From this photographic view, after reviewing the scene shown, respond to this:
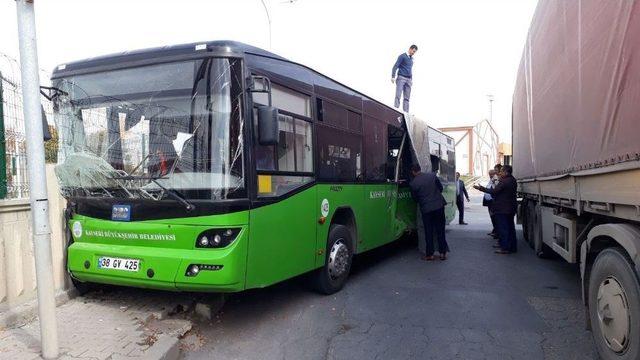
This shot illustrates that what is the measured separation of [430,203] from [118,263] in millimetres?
5535

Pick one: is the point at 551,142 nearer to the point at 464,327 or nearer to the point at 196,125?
the point at 464,327

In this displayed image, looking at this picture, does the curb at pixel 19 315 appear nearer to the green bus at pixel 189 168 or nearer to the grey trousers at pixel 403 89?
the green bus at pixel 189 168

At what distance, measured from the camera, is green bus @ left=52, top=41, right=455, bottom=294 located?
448cm

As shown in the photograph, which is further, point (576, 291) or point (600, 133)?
point (576, 291)

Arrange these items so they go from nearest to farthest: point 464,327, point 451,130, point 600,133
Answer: point 600,133
point 464,327
point 451,130

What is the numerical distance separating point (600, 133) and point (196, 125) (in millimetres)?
3380

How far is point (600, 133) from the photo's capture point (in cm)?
397

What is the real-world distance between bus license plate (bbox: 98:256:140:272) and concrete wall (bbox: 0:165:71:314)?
0.76 metres

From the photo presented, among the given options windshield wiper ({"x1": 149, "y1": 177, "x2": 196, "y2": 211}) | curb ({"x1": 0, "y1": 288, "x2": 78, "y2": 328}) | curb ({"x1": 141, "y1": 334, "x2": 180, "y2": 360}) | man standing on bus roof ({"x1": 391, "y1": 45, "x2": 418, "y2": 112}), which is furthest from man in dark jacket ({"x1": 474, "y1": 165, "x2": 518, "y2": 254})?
curb ({"x1": 0, "y1": 288, "x2": 78, "y2": 328})

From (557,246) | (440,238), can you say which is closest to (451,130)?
(440,238)

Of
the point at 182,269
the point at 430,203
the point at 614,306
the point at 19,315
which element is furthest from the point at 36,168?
the point at 430,203

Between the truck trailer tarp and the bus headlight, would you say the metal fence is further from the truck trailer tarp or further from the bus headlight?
the truck trailer tarp

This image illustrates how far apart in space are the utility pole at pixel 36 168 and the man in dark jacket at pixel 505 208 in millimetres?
7879

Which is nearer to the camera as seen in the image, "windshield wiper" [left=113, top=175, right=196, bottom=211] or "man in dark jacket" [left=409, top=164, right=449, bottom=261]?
"windshield wiper" [left=113, top=175, right=196, bottom=211]
